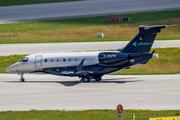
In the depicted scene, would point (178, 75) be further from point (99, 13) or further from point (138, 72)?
point (99, 13)

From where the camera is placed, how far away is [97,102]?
25.4 metres

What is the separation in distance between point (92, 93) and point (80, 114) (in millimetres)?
7295

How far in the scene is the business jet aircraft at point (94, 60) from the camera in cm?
3277

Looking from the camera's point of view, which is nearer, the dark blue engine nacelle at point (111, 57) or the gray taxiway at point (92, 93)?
the gray taxiway at point (92, 93)

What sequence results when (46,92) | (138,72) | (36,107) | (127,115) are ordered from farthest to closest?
(138,72), (46,92), (36,107), (127,115)

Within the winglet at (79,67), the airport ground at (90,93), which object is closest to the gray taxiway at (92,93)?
the airport ground at (90,93)

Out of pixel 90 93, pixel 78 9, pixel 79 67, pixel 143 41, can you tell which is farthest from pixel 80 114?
pixel 78 9

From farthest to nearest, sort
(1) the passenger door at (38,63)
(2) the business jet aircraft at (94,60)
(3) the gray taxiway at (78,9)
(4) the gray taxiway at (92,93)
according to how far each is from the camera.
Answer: (3) the gray taxiway at (78,9), (1) the passenger door at (38,63), (2) the business jet aircraft at (94,60), (4) the gray taxiway at (92,93)

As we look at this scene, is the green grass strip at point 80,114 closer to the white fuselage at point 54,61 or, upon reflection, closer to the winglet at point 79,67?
the winglet at point 79,67

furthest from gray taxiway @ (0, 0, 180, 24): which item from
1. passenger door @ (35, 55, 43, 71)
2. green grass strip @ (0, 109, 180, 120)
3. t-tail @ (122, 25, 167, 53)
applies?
green grass strip @ (0, 109, 180, 120)

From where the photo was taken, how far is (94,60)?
33.7m

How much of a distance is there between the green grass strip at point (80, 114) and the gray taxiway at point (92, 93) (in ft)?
5.41

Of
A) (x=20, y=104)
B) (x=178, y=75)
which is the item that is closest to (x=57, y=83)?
(x=20, y=104)

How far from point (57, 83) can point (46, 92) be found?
4545mm
